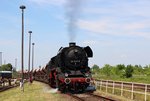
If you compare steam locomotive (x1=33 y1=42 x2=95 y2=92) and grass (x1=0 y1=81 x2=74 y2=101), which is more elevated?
steam locomotive (x1=33 y1=42 x2=95 y2=92)

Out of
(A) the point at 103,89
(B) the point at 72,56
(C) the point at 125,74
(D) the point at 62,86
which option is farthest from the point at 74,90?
(C) the point at 125,74

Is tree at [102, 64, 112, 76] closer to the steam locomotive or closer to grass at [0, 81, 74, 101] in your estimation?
grass at [0, 81, 74, 101]

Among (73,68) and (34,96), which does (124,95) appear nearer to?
(73,68)

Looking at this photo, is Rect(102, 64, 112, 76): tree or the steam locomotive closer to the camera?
the steam locomotive

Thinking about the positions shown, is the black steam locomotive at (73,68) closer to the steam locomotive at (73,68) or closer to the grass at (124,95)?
the steam locomotive at (73,68)

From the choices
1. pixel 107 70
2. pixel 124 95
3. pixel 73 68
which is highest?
pixel 73 68

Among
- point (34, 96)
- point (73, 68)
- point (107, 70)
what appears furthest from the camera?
point (107, 70)

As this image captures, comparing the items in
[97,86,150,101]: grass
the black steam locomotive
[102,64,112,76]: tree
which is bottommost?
[102,64,112,76]: tree

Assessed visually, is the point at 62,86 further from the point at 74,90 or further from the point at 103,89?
the point at 103,89

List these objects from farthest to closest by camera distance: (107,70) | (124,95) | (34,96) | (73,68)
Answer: (107,70)
(124,95)
(73,68)
(34,96)

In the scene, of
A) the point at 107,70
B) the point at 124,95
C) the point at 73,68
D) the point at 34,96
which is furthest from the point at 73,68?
the point at 107,70

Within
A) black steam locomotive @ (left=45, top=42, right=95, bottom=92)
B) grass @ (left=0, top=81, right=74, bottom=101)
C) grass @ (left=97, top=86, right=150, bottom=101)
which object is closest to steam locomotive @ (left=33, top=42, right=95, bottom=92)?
black steam locomotive @ (left=45, top=42, right=95, bottom=92)

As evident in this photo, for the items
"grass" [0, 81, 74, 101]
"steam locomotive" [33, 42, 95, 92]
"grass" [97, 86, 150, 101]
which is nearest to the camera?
"grass" [0, 81, 74, 101]

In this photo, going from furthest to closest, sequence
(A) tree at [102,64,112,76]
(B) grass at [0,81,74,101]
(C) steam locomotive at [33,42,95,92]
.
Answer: (A) tree at [102,64,112,76] → (C) steam locomotive at [33,42,95,92] → (B) grass at [0,81,74,101]
